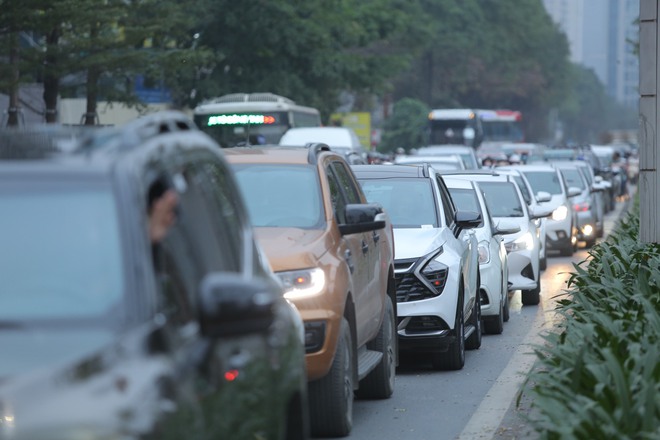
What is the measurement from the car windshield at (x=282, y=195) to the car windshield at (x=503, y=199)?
32.5 feet

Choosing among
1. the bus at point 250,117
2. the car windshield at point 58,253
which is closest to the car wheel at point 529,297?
the car windshield at point 58,253

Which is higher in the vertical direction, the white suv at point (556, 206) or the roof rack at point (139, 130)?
the roof rack at point (139, 130)

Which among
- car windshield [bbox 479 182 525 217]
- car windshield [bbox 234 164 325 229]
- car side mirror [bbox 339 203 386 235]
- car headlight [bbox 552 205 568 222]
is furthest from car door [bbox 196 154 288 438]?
car headlight [bbox 552 205 568 222]

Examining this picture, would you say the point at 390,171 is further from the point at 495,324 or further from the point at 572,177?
the point at 572,177

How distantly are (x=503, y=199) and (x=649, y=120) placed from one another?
7520 mm

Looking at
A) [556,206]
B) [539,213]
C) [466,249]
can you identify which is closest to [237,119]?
[556,206]

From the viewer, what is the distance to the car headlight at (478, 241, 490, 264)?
50.3ft

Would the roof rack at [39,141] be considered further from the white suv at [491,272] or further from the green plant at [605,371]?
the white suv at [491,272]

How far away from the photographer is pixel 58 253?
436 cm

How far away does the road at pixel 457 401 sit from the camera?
9398 millimetres

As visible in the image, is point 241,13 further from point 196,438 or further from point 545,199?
point 196,438

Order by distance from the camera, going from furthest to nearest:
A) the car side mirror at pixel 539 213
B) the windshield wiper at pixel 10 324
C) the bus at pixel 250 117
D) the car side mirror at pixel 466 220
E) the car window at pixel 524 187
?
the bus at pixel 250 117 < the car window at pixel 524 187 < the car side mirror at pixel 539 213 < the car side mirror at pixel 466 220 < the windshield wiper at pixel 10 324

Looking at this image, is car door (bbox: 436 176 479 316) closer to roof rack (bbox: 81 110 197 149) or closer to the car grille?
the car grille

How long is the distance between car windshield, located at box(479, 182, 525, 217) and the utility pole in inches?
269
